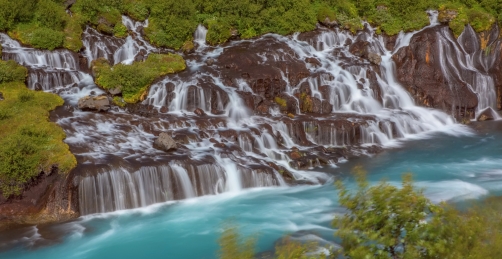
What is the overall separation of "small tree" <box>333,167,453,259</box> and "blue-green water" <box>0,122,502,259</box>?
23.1 feet

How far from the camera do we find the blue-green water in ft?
40.3

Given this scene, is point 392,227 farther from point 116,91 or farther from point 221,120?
point 116,91

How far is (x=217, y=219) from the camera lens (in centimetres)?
1389

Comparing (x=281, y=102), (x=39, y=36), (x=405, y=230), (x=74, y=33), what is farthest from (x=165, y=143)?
(x=405, y=230)

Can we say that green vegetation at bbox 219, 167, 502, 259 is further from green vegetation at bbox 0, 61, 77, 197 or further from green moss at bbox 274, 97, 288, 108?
green moss at bbox 274, 97, 288, 108

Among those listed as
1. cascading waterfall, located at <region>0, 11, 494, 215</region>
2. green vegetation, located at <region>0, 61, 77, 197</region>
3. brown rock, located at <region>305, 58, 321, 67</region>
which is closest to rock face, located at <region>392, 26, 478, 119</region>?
cascading waterfall, located at <region>0, 11, 494, 215</region>

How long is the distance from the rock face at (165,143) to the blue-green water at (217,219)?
258 centimetres

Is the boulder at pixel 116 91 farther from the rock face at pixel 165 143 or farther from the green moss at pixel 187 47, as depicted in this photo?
the green moss at pixel 187 47

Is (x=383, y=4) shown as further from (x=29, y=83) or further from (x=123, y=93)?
(x=29, y=83)

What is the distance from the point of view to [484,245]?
15.9 feet

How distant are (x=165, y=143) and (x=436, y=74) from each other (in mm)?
16874

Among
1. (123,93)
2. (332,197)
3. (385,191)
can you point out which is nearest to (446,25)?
(332,197)

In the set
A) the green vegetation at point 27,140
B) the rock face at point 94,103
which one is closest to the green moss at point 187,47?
the rock face at point 94,103

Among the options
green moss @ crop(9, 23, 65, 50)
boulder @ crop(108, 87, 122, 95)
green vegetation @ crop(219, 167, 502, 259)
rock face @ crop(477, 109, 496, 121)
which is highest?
green moss @ crop(9, 23, 65, 50)
